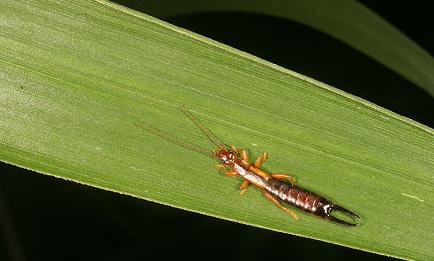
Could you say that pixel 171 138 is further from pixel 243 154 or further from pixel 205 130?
pixel 243 154

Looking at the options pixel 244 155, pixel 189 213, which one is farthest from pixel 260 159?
pixel 189 213

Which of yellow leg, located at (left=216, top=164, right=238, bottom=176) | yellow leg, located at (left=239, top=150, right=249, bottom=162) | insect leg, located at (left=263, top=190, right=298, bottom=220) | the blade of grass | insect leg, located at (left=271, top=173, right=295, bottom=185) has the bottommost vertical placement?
insect leg, located at (left=263, top=190, right=298, bottom=220)

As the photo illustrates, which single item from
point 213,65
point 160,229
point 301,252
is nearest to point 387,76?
point 301,252

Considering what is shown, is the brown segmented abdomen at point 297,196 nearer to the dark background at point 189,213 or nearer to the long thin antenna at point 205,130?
the long thin antenna at point 205,130

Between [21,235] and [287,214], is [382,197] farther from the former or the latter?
[21,235]

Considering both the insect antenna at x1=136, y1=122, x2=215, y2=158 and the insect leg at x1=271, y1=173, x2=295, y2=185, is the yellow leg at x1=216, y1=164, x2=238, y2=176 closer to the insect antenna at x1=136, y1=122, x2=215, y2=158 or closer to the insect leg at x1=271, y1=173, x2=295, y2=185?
the insect antenna at x1=136, y1=122, x2=215, y2=158

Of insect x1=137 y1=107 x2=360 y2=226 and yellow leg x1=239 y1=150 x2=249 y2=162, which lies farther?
yellow leg x1=239 y1=150 x2=249 y2=162

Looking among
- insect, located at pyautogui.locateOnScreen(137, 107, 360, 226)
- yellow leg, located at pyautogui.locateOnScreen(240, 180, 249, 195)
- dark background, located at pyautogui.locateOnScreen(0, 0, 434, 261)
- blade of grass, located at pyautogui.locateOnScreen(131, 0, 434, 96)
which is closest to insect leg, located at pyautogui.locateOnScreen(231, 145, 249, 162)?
insect, located at pyautogui.locateOnScreen(137, 107, 360, 226)
